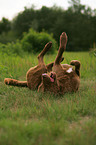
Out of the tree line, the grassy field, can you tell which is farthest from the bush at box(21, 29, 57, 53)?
the tree line

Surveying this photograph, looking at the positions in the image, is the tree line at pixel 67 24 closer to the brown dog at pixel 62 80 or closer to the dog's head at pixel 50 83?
the brown dog at pixel 62 80

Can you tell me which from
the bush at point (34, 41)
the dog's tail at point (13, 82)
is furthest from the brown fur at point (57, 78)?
the bush at point (34, 41)

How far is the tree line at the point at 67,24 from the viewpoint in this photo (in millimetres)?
28688

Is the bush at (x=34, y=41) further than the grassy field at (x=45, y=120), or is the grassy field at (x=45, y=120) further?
the bush at (x=34, y=41)

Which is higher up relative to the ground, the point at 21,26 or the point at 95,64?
the point at 21,26

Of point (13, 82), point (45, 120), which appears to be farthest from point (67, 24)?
point (45, 120)

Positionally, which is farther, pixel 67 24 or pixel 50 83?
pixel 67 24

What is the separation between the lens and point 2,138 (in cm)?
158

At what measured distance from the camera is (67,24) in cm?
3019

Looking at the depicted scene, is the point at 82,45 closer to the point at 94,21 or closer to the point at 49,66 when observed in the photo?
the point at 94,21

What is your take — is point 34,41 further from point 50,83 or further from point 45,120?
point 45,120

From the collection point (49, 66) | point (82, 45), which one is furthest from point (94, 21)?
point (49, 66)

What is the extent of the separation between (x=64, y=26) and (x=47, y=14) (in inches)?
244

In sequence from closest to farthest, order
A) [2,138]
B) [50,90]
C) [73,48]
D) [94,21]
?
[2,138]
[50,90]
[73,48]
[94,21]
